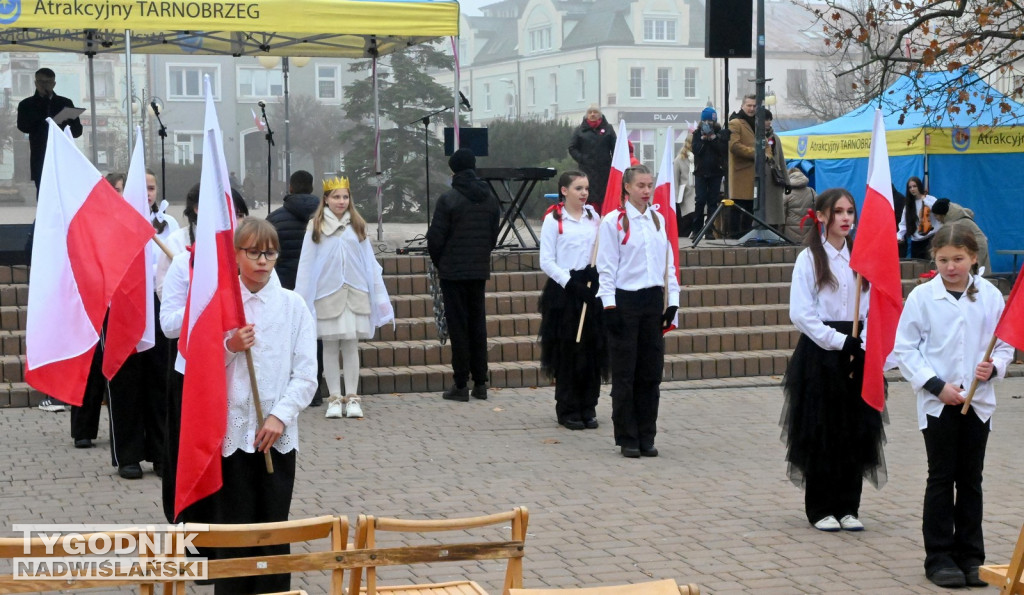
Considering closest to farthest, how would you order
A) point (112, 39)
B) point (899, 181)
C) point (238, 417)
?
point (238, 417)
point (112, 39)
point (899, 181)

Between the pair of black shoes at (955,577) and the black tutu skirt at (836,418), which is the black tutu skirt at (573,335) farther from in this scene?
the pair of black shoes at (955,577)

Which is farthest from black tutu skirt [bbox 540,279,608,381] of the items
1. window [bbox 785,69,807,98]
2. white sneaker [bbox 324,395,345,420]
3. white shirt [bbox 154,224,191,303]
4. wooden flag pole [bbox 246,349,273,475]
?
window [bbox 785,69,807,98]

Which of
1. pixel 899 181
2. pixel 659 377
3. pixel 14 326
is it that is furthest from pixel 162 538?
pixel 899 181

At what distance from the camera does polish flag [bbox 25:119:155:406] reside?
573 centimetres

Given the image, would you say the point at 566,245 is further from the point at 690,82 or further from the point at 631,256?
the point at 690,82

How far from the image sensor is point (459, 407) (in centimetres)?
1121

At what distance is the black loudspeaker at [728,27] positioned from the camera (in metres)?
17.2

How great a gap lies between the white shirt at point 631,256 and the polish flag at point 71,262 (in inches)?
138

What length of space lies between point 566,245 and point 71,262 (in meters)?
4.86

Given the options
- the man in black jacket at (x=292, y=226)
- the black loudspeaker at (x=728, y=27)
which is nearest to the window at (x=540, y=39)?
the black loudspeaker at (x=728, y=27)

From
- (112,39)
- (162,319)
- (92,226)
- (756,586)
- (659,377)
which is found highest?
(112,39)

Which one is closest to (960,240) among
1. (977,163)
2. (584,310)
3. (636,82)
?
(584,310)

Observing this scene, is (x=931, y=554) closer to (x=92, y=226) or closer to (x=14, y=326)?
(x=92, y=226)

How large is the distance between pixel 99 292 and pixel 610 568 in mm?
2716
